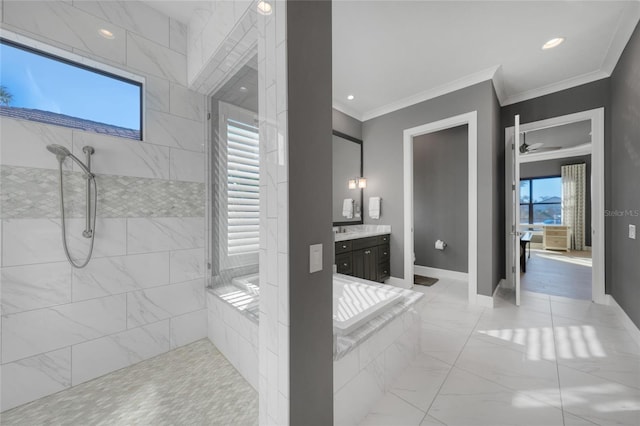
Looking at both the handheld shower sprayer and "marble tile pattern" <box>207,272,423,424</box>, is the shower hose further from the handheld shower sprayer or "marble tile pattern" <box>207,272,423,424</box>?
"marble tile pattern" <box>207,272,423,424</box>

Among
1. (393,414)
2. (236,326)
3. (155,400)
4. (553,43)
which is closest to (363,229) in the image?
(236,326)

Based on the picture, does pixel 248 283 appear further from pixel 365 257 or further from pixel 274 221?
pixel 365 257

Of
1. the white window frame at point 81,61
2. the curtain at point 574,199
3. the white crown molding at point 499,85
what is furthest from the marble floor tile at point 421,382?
the curtain at point 574,199

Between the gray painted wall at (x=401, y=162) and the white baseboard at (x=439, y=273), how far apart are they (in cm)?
67

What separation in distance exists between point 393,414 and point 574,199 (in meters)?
9.05

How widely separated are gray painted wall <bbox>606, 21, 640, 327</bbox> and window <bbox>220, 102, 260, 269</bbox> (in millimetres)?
3393

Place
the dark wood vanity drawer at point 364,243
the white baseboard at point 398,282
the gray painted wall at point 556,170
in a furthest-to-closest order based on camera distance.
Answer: the gray painted wall at point 556,170 → the white baseboard at point 398,282 → the dark wood vanity drawer at point 364,243

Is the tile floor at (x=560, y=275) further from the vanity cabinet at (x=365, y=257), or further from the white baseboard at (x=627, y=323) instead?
the vanity cabinet at (x=365, y=257)

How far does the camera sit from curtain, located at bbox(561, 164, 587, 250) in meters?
6.85

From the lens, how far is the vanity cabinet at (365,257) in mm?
3209

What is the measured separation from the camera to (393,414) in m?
1.45

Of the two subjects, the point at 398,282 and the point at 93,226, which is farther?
the point at 398,282

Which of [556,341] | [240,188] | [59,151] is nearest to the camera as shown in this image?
[59,151]

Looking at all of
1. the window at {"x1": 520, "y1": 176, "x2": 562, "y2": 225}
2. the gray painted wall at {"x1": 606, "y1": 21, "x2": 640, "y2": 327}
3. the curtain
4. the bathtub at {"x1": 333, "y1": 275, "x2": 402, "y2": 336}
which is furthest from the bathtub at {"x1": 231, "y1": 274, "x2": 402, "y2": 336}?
the window at {"x1": 520, "y1": 176, "x2": 562, "y2": 225}
